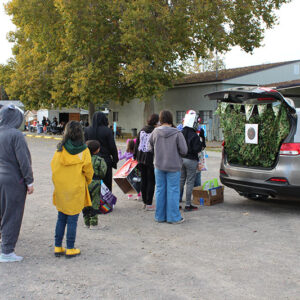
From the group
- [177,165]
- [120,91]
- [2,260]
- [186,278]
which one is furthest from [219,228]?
[120,91]

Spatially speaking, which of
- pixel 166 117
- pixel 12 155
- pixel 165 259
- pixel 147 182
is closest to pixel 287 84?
pixel 147 182

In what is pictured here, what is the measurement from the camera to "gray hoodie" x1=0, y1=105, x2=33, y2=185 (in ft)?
15.2

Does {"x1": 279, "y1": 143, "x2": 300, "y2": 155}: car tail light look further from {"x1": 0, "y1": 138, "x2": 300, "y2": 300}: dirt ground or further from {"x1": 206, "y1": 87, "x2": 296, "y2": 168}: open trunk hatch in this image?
{"x1": 0, "y1": 138, "x2": 300, "y2": 300}: dirt ground

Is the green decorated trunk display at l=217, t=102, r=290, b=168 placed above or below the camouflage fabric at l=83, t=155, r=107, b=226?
above

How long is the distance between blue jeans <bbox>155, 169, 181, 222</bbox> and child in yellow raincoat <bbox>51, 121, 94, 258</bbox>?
1.90m

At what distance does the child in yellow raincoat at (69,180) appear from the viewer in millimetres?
4891

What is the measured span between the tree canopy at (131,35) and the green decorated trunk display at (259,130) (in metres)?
15.6

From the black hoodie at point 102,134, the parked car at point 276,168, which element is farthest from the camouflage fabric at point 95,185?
the parked car at point 276,168

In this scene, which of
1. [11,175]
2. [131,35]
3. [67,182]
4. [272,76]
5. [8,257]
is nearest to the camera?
[11,175]

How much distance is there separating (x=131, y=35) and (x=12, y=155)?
1887 centimetres

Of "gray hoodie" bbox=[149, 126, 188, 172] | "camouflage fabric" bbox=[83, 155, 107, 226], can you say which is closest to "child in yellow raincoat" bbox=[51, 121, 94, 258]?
"camouflage fabric" bbox=[83, 155, 107, 226]

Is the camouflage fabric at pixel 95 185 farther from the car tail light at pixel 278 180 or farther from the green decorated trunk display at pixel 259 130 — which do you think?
the car tail light at pixel 278 180

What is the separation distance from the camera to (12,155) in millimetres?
4664

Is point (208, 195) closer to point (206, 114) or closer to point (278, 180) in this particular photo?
point (278, 180)
